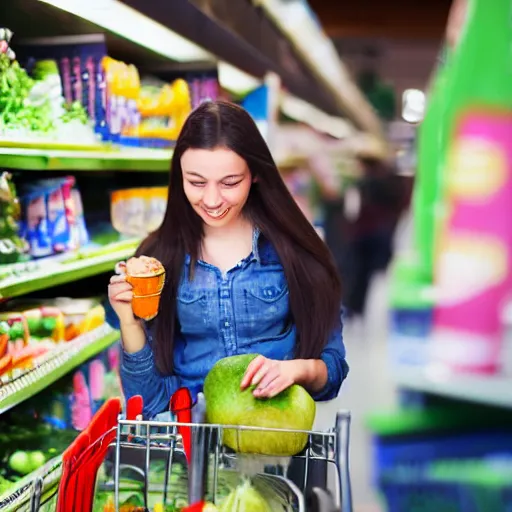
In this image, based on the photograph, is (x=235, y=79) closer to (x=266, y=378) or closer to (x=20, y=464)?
(x=266, y=378)

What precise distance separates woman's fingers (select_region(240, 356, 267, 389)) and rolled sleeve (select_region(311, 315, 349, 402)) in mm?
224

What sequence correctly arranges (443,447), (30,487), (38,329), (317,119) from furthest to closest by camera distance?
1. (38,329)
2. (30,487)
3. (317,119)
4. (443,447)

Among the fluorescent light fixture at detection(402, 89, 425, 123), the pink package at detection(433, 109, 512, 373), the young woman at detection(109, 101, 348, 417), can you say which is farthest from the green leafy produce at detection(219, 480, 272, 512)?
the fluorescent light fixture at detection(402, 89, 425, 123)

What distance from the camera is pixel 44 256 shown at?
284cm

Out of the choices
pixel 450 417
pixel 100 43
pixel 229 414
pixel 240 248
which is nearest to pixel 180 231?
pixel 240 248

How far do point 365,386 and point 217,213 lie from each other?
0.62m

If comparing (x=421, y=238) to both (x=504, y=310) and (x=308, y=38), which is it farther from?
(x=308, y=38)

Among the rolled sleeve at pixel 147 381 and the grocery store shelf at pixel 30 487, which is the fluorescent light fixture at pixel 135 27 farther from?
the grocery store shelf at pixel 30 487

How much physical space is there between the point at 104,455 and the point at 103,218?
0.98 meters

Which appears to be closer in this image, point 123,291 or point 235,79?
point 123,291

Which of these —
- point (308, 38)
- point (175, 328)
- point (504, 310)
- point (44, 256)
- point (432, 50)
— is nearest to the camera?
point (504, 310)

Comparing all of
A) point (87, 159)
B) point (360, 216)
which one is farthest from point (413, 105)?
point (87, 159)

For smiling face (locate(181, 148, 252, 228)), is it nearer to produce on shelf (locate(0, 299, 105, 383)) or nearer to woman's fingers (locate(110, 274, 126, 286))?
woman's fingers (locate(110, 274, 126, 286))

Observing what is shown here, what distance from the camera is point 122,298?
2260 millimetres
